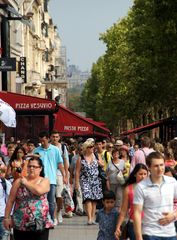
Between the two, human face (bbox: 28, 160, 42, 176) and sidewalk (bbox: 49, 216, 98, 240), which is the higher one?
human face (bbox: 28, 160, 42, 176)

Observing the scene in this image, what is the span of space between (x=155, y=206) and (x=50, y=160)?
6.05m

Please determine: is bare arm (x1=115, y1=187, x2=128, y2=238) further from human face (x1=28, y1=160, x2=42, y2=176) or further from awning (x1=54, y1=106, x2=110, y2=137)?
awning (x1=54, y1=106, x2=110, y2=137)

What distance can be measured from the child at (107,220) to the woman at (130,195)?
26.5 inches

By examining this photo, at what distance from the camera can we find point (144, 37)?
39.9m

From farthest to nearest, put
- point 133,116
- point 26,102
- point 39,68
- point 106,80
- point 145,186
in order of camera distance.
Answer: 1. point 39,68
2. point 106,80
3. point 133,116
4. point 26,102
5. point 145,186

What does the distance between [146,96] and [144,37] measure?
351 inches

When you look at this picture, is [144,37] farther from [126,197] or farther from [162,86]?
[126,197]

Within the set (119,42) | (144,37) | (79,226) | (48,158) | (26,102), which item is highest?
(119,42)

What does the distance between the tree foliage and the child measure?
73.1 ft

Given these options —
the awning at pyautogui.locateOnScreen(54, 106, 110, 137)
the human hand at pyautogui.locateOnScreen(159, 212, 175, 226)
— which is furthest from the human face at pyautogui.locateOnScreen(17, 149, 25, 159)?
the awning at pyautogui.locateOnScreen(54, 106, 110, 137)

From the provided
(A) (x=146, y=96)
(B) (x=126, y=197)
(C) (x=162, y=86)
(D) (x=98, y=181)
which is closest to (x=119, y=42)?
(A) (x=146, y=96)

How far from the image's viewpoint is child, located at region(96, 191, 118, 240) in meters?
9.75

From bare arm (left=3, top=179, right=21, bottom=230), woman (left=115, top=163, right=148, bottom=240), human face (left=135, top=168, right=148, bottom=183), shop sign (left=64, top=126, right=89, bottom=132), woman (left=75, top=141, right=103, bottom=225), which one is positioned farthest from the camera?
shop sign (left=64, top=126, right=89, bottom=132)

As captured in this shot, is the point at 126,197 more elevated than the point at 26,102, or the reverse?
the point at 26,102
